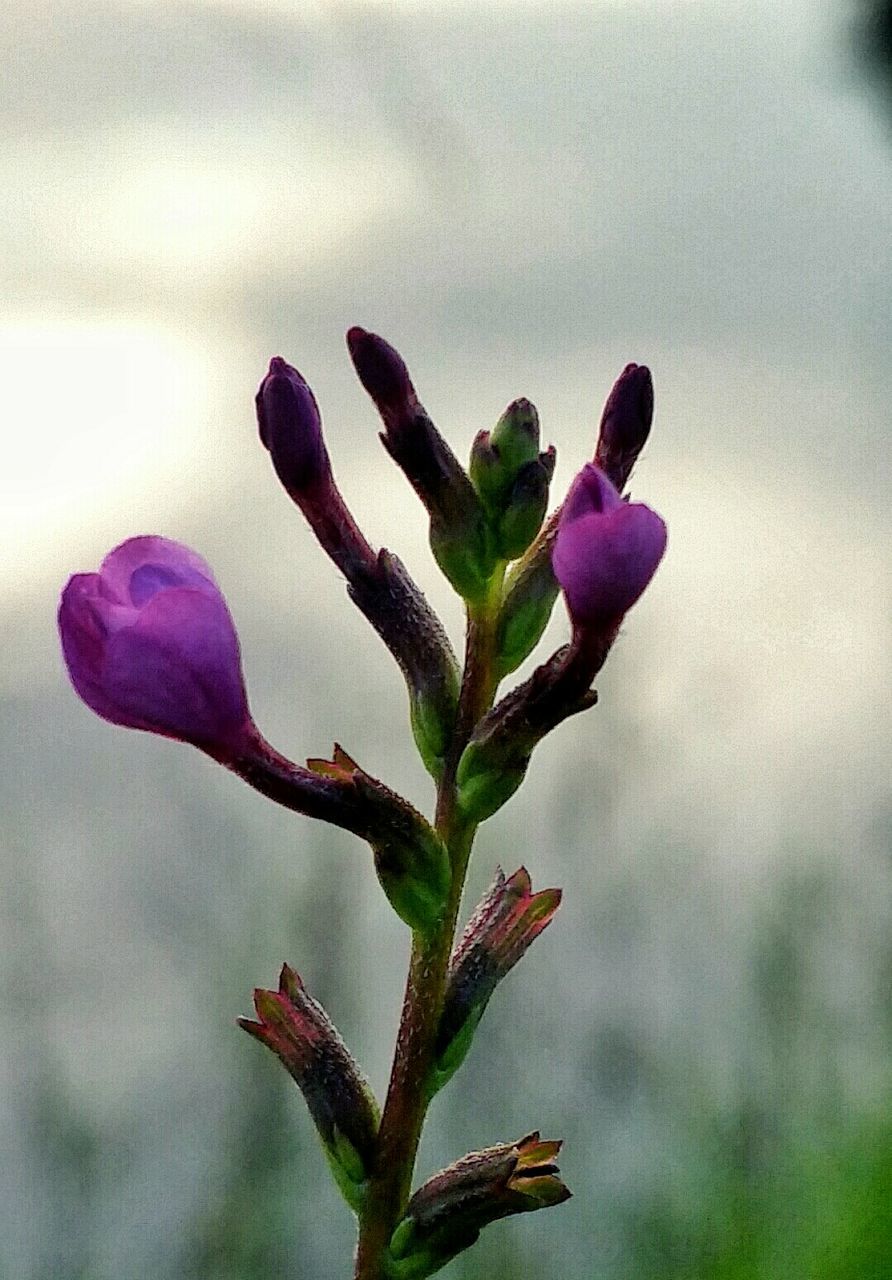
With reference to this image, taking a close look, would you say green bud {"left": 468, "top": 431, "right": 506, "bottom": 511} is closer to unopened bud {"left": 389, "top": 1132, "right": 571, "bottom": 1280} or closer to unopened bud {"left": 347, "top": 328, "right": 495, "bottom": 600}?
unopened bud {"left": 347, "top": 328, "right": 495, "bottom": 600}

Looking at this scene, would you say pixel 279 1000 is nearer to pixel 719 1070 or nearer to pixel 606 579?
pixel 606 579

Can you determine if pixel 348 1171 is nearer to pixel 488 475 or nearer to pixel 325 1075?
pixel 325 1075

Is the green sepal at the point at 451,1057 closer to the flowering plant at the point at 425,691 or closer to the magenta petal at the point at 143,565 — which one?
the flowering plant at the point at 425,691

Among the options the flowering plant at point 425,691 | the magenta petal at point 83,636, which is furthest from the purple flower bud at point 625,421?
the magenta petal at point 83,636

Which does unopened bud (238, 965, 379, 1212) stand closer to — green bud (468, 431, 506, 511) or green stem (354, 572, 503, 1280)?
green stem (354, 572, 503, 1280)

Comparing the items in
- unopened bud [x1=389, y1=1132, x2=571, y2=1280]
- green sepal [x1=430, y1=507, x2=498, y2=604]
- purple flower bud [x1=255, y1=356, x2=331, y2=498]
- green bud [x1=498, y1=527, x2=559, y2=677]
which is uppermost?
purple flower bud [x1=255, y1=356, x2=331, y2=498]

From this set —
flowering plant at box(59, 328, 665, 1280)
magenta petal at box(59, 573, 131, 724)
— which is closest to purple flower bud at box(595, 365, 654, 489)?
flowering plant at box(59, 328, 665, 1280)

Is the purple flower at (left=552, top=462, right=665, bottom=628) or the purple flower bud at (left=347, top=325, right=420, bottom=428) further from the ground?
the purple flower bud at (left=347, top=325, right=420, bottom=428)
